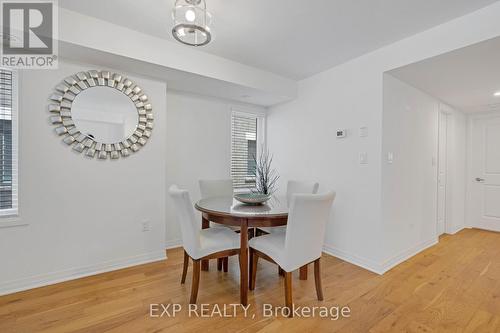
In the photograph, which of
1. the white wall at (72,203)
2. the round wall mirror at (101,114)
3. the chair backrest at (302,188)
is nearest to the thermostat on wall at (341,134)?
the chair backrest at (302,188)

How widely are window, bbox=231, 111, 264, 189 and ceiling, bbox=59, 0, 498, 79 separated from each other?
1416 mm

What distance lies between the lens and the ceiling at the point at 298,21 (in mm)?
1906

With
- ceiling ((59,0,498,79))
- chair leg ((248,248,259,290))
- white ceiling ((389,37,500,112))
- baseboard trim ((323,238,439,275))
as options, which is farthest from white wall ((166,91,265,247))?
white ceiling ((389,37,500,112))

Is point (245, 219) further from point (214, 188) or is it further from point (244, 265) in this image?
point (214, 188)

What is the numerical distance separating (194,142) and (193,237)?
1822 mm

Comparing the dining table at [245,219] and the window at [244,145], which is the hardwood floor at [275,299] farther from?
the window at [244,145]

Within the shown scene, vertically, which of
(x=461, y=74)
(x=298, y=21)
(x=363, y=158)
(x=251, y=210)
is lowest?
(x=251, y=210)

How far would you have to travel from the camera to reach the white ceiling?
6.89 feet

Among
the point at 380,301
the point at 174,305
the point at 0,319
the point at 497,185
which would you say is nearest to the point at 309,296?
the point at 380,301

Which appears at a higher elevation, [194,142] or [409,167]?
[194,142]

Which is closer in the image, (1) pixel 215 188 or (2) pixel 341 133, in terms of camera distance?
(2) pixel 341 133

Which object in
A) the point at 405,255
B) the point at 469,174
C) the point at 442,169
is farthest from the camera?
the point at 469,174

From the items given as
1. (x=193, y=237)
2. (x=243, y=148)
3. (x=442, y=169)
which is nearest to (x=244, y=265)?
(x=193, y=237)

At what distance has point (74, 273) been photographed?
7.74 ft
